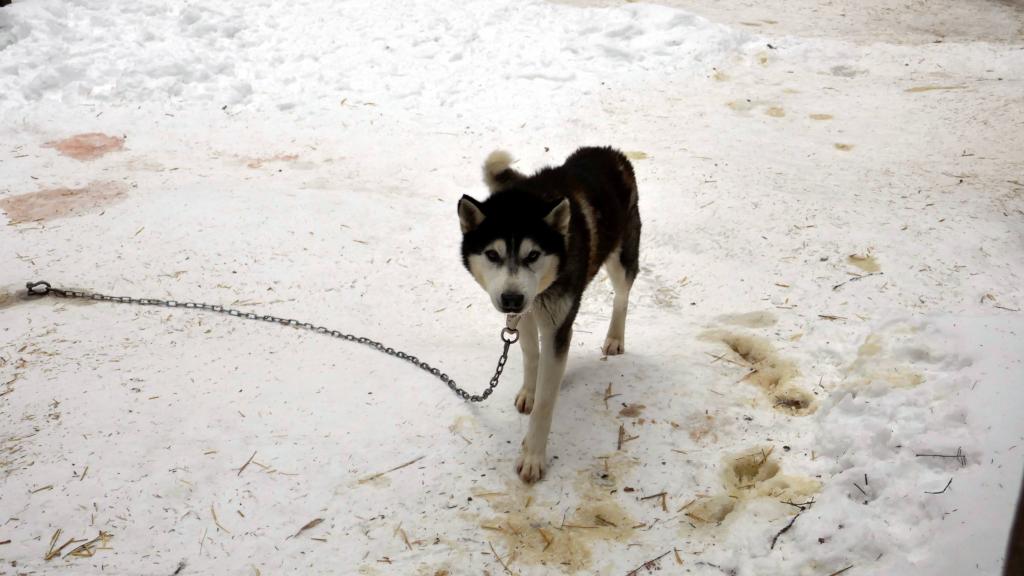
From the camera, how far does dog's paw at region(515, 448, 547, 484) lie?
151 inches

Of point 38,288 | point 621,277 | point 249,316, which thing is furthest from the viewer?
point 38,288

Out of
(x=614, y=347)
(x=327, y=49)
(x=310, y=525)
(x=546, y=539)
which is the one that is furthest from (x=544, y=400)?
(x=327, y=49)

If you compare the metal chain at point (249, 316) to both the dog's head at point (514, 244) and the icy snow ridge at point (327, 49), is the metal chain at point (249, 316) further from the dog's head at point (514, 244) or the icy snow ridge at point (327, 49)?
the icy snow ridge at point (327, 49)

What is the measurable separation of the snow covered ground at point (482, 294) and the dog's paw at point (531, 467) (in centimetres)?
11

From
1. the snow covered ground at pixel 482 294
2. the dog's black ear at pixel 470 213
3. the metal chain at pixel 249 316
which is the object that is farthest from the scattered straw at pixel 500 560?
the dog's black ear at pixel 470 213

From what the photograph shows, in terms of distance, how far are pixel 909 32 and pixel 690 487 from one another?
912cm

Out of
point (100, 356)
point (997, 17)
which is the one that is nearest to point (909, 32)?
point (997, 17)

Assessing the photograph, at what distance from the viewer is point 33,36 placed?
29.6 ft

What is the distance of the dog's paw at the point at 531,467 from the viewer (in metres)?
3.83

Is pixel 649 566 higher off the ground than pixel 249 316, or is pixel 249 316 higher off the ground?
pixel 649 566

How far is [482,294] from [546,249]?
2.37 meters

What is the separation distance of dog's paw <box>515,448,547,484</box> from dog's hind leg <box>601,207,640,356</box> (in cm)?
124

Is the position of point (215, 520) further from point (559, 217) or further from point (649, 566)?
point (559, 217)

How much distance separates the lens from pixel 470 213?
363 centimetres
